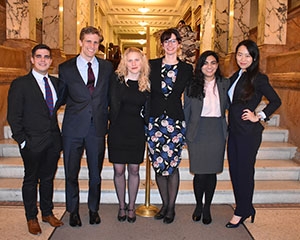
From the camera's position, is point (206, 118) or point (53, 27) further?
point (53, 27)

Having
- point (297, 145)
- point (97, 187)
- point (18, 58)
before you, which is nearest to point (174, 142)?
point (97, 187)

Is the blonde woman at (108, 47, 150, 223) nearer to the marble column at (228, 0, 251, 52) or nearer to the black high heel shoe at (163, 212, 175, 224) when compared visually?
the black high heel shoe at (163, 212, 175, 224)

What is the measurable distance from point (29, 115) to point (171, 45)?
4.68 feet

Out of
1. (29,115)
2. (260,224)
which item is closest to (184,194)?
(260,224)

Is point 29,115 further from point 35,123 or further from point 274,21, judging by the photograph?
point 274,21

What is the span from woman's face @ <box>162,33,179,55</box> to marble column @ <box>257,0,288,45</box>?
3491mm

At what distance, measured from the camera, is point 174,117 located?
10.6 ft

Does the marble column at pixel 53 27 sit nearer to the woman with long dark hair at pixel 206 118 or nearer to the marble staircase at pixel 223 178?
the marble staircase at pixel 223 178

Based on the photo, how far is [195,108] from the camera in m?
3.22

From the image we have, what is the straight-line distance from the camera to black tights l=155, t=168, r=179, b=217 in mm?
3355

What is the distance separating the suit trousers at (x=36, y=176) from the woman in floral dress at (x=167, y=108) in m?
0.96

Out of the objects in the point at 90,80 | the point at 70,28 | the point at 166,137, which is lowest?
the point at 166,137

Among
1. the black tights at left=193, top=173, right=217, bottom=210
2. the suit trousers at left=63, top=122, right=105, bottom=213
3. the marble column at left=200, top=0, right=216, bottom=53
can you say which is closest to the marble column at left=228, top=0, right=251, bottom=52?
the marble column at left=200, top=0, right=216, bottom=53

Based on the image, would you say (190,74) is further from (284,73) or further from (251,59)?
(284,73)
